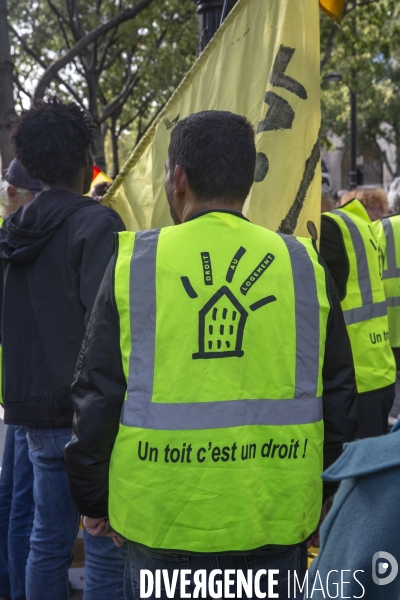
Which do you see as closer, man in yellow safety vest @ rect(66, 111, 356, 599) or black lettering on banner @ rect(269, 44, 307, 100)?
man in yellow safety vest @ rect(66, 111, 356, 599)

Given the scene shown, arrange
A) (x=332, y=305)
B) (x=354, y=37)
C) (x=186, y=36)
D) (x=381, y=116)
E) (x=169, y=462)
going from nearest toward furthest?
(x=169, y=462), (x=332, y=305), (x=354, y=37), (x=186, y=36), (x=381, y=116)

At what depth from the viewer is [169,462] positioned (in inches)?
74.0

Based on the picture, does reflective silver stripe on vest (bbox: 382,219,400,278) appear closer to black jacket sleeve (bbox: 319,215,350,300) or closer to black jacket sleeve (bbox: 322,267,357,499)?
black jacket sleeve (bbox: 319,215,350,300)

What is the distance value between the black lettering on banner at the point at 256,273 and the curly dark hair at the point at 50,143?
1.23m

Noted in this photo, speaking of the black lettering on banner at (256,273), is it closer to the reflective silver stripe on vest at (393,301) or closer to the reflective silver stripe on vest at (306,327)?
the reflective silver stripe on vest at (306,327)

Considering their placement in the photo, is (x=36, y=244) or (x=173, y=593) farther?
(x=36, y=244)

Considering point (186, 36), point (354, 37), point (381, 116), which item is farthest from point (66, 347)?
point (381, 116)

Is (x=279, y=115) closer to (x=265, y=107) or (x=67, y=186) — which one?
(x=265, y=107)

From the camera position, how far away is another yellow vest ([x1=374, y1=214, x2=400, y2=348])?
484 cm

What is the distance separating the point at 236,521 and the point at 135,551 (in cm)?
30

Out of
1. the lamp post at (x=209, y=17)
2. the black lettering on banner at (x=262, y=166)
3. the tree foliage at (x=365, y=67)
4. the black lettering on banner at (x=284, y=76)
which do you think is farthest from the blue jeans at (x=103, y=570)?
the tree foliage at (x=365, y=67)

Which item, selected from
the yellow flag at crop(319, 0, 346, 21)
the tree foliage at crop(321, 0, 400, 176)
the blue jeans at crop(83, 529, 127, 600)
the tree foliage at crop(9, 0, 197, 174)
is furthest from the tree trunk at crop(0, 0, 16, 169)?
the tree foliage at crop(9, 0, 197, 174)

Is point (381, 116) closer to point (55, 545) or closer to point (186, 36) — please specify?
point (186, 36)

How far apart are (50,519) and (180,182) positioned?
1.45m
